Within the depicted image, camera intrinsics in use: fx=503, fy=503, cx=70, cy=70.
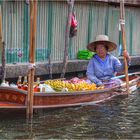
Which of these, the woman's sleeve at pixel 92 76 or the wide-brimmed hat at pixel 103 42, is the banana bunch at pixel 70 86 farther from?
the wide-brimmed hat at pixel 103 42

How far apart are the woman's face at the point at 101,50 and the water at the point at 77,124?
1396mm

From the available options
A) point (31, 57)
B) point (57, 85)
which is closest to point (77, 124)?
point (57, 85)

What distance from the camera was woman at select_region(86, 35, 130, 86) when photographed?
13070mm

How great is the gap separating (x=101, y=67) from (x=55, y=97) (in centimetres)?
251

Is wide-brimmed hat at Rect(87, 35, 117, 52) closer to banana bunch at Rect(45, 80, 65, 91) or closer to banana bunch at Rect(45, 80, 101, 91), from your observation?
banana bunch at Rect(45, 80, 101, 91)

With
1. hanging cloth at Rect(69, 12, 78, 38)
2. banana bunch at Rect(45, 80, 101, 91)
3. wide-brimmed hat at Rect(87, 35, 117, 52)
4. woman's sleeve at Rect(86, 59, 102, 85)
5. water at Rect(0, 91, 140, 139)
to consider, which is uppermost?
Answer: hanging cloth at Rect(69, 12, 78, 38)

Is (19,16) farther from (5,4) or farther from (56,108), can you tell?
(56,108)

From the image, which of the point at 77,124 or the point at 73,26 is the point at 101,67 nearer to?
the point at 77,124

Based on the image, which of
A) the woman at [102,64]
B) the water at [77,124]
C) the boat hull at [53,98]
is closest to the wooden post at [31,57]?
the boat hull at [53,98]

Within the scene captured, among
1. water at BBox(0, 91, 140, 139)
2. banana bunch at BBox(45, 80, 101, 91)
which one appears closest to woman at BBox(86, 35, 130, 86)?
banana bunch at BBox(45, 80, 101, 91)

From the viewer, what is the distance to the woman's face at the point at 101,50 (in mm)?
13047

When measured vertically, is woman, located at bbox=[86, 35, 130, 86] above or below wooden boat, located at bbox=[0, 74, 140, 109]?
above

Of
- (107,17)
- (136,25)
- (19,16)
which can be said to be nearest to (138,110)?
(19,16)

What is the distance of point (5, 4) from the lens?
46.8ft
